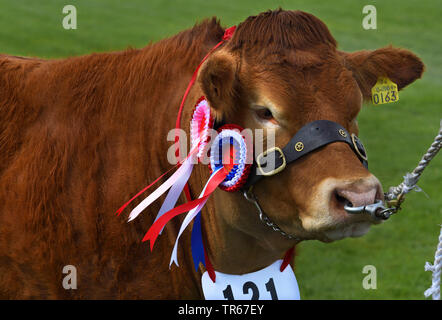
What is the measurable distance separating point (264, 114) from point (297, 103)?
0.18 metres

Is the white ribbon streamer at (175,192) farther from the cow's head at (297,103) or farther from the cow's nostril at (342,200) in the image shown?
the cow's nostril at (342,200)

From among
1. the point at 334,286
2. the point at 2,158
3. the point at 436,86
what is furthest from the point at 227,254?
the point at 436,86

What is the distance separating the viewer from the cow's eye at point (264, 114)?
285 cm

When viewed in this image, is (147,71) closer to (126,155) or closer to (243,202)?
(126,155)

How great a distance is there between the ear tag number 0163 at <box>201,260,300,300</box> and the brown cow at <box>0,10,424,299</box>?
50mm

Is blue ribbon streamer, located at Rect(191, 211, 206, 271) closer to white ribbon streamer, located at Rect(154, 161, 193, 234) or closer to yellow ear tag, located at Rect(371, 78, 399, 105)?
white ribbon streamer, located at Rect(154, 161, 193, 234)

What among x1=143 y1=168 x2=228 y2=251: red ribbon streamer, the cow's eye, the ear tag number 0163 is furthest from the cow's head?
the ear tag number 0163

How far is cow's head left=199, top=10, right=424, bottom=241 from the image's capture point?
2.61 metres

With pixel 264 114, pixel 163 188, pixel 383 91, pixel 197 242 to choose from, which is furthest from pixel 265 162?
pixel 383 91

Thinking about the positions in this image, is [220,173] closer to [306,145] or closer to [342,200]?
[306,145]

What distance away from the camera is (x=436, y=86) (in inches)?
483

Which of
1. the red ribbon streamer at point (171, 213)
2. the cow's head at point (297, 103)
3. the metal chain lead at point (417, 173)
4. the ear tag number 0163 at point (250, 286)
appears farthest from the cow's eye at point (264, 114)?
the ear tag number 0163 at point (250, 286)

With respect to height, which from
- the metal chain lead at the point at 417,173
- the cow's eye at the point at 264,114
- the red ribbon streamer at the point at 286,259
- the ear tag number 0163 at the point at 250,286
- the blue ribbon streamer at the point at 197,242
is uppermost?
the cow's eye at the point at 264,114

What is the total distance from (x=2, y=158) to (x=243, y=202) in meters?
1.44
